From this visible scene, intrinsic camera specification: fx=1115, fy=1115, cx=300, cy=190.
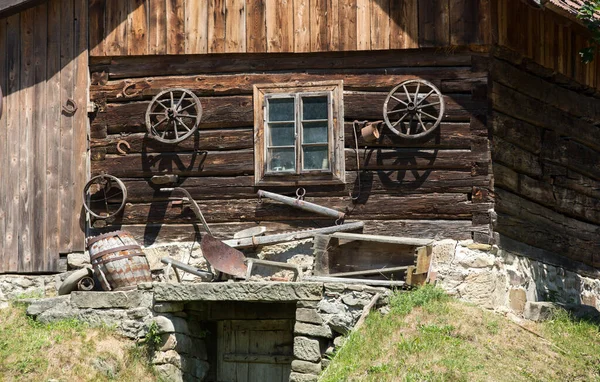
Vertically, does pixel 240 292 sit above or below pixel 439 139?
below

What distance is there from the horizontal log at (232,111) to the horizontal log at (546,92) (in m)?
0.63

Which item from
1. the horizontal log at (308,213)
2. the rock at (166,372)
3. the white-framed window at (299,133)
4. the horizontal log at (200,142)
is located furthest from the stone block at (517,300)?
the rock at (166,372)

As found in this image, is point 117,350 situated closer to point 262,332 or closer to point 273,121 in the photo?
point 262,332

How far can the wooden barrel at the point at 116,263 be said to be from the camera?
13227mm

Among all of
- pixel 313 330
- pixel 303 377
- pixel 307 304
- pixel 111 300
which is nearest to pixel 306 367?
pixel 303 377

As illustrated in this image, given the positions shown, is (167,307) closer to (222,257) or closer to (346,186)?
(222,257)

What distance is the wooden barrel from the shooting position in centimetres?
1323

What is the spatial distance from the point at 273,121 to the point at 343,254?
1.97 metres

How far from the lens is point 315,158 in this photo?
14070 mm

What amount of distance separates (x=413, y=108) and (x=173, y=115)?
3.04m

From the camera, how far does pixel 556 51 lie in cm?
1508

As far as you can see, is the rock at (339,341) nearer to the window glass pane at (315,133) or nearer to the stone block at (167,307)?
the stone block at (167,307)

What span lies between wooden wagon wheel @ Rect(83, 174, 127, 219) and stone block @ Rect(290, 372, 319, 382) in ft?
11.5

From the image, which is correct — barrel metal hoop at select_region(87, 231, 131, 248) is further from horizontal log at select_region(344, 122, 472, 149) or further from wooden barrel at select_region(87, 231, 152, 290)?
horizontal log at select_region(344, 122, 472, 149)
